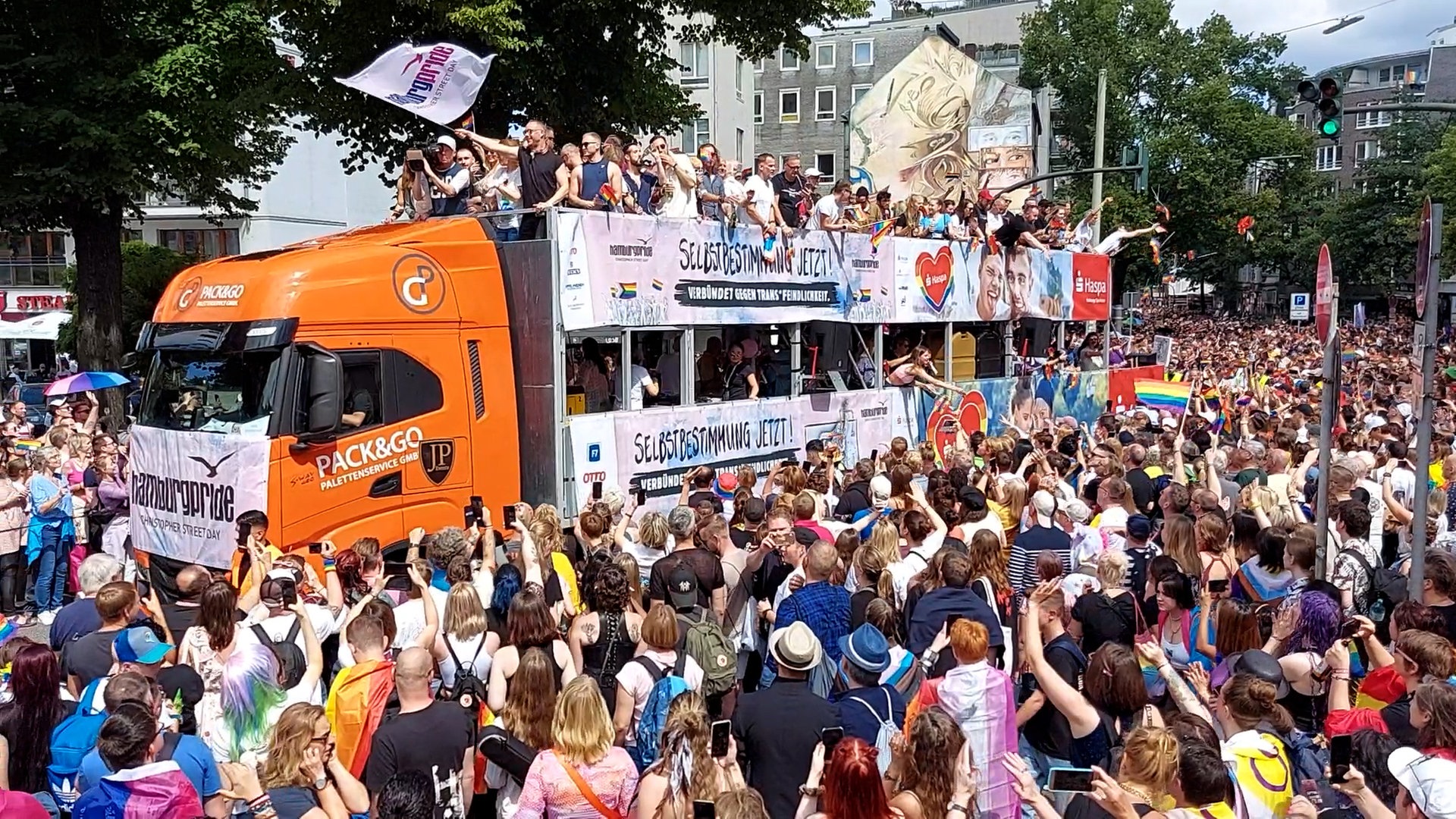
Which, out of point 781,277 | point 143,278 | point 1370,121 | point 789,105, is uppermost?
point 1370,121

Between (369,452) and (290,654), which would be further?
(369,452)

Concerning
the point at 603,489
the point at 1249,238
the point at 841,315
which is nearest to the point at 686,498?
the point at 603,489

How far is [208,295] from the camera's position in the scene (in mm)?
9297

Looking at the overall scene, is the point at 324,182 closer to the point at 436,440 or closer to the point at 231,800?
the point at 436,440

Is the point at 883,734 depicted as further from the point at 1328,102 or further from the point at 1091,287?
the point at 1091,287

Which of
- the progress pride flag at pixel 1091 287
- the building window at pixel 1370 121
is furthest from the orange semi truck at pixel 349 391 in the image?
the building window at pixel 1370 121

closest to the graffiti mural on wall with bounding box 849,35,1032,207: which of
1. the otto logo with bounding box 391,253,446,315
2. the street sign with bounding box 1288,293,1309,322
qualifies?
the street sign with bounding box 1288,293,1309,322

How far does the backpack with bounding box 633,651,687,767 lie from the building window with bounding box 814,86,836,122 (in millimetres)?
58343

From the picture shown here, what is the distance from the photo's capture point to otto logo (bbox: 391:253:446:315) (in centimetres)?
959

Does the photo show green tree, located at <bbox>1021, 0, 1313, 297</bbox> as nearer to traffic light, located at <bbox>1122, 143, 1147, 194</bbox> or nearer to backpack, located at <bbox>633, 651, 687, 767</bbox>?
traffic light, located at <bbox>1122, 143, 1147, 194</bbox>

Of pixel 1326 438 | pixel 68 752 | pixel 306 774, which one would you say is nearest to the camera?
pixel 306 774

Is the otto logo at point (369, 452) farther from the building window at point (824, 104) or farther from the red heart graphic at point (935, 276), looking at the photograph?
the building window at point (824, 104)

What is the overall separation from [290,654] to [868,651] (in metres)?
3.00

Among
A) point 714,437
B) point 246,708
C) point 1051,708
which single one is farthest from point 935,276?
point 246,708
